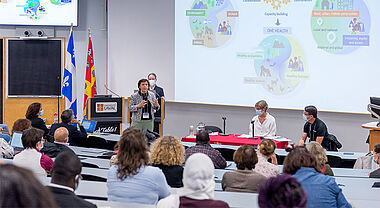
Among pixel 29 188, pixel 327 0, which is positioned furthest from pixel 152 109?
pixel 29 188

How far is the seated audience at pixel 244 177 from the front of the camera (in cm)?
403

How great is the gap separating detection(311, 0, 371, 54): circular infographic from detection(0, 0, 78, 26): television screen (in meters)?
5.14

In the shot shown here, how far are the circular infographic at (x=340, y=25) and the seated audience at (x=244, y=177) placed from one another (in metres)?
4.90

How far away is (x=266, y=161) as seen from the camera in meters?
4.68

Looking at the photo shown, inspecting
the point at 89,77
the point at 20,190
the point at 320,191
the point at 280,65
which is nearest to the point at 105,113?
the point at 89,77

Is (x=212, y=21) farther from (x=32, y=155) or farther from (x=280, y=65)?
(x=32, y=155)

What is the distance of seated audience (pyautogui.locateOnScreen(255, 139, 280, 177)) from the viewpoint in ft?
15.0

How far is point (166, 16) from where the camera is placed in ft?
34.4

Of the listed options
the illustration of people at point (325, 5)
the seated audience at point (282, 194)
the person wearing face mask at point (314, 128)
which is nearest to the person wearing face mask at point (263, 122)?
the person wearing face mask at point (314, 128)

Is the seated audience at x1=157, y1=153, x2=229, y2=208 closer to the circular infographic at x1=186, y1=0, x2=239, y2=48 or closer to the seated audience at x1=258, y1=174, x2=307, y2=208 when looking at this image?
the seated audience at x1=258, y1=174, x2=307, y2=208

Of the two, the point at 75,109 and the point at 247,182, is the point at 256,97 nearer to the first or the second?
the point at 75,109

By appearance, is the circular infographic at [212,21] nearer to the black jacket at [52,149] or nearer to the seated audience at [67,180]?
the black jacket at [52,149]

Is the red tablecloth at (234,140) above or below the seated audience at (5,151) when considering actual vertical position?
below

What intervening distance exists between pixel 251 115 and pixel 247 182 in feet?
18.7
